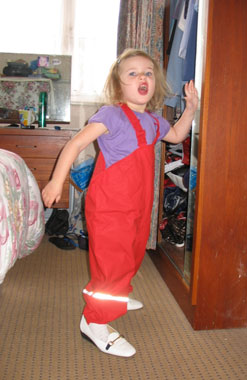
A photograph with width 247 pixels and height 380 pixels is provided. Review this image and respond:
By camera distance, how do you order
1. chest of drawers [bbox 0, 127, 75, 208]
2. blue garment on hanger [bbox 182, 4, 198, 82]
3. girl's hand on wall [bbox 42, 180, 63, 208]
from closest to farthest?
girl's hand on wall [bbox 42, 180, 63, 208]
blue garment on hanger [bbox 182, 4, 198, 82]
chest of drawers [bbox 0, 127, 75, 208]

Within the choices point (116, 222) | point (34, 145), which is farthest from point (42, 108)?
point (116, 222)

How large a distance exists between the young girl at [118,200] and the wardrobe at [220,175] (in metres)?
0.20

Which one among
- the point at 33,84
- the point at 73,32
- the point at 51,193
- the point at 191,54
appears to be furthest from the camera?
the point at 33,84

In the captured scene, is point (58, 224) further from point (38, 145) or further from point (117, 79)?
point (117, 79)

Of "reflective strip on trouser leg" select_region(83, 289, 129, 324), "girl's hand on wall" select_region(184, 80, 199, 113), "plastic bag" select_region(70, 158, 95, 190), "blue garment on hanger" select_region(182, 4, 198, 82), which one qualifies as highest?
"blue garment on hanger" select_region(182, 4, 198, 82)

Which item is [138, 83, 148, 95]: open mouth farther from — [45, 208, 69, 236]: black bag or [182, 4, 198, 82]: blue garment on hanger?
[45, 208, 69, 236]: black bag

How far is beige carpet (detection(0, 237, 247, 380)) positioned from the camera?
3.61ft

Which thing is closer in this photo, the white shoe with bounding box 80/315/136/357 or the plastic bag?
the white shoe with bounding box 80/315/136/357

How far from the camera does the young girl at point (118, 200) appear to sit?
1.20 metres

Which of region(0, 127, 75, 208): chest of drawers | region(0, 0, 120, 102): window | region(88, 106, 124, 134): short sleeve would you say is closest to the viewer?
region(88, 106, 124, 134): short sleeve

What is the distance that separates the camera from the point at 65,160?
109 centimetres

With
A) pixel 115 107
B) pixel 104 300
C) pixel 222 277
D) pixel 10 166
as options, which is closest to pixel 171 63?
pixel 115 107

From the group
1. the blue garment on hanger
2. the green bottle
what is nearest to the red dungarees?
the blue garment on hanger

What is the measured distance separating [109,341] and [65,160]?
2.00 ft
